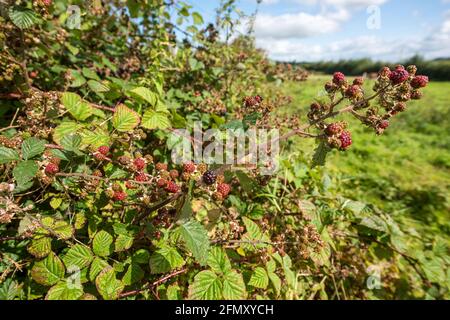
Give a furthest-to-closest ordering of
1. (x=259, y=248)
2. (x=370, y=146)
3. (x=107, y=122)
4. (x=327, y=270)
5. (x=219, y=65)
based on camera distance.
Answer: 1. (x=370, y=146)
2. (x=219, y=65)
3. (x=327, y=270)
4. (x=107, y=122)
5. (x=259, y=248)

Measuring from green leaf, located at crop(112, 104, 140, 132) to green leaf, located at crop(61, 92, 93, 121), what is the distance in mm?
201

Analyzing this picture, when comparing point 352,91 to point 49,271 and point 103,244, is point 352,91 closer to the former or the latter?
point 103,244

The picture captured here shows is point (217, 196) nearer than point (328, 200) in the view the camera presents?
Yes

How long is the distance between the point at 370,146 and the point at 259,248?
511cm

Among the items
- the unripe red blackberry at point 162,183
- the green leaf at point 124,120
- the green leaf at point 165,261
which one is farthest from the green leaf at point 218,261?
the green leaf at point 124,120

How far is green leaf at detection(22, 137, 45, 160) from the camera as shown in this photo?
112 cm

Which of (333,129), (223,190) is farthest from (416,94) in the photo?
(223,190)

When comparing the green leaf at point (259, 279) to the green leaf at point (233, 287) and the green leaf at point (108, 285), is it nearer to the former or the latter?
the green leaf at point (233, 287)

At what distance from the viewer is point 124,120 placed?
144cm

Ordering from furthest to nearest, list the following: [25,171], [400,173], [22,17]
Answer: [400,173] → [22,17] → [25,171]

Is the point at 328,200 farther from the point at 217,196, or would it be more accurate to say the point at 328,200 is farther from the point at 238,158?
the point at 217,196

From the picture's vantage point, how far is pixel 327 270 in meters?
2.17

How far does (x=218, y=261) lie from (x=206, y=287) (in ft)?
0.44

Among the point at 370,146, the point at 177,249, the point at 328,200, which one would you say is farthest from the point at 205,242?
the point at 370,146
